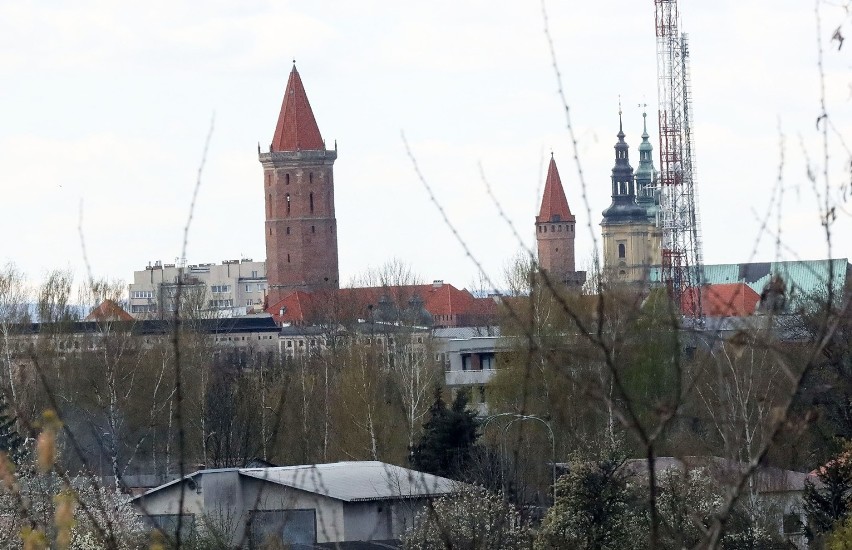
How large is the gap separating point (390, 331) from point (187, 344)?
9810 mm

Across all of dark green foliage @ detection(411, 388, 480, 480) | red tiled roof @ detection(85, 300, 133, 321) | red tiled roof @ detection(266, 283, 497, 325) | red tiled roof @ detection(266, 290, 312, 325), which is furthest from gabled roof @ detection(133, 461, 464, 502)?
red tiled roof @ detection(266, 290, 312, 325)

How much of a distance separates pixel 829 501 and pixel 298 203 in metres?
75.6

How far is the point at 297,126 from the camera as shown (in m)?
90.4

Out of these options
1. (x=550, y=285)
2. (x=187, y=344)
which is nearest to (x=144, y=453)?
(x=187, y=344)

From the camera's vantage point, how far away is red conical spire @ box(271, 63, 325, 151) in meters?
90.5

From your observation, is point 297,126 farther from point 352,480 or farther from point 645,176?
point 352,480

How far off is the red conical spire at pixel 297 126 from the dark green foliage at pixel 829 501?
74.3 meters

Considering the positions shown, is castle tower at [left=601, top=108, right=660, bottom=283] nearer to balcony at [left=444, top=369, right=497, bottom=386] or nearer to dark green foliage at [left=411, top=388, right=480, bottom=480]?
balcony at [left=444, top=369, right=497, bottom=386]

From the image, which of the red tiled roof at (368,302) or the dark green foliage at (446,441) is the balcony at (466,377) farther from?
the red tiled roof at (368,302)

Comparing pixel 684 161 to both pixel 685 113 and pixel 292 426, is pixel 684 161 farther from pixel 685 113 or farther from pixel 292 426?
pixel 292 426

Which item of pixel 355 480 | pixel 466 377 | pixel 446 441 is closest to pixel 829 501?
pixel 355 480

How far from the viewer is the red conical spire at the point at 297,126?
90.5 meters

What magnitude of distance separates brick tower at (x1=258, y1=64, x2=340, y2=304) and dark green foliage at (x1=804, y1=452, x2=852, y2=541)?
243ft

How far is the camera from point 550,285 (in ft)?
12.9
